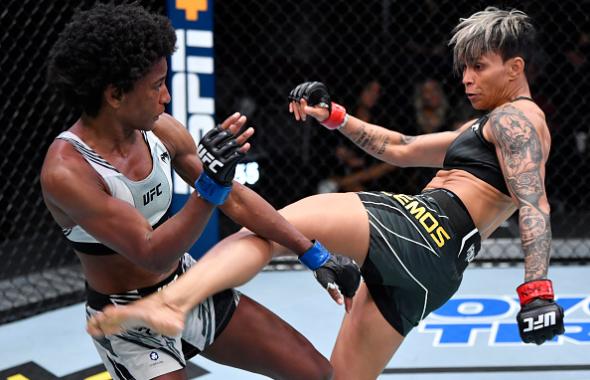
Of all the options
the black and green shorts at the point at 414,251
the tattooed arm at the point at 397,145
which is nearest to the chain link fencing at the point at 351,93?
the tattooed arm at the point at 397,145

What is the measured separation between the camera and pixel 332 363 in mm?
1817

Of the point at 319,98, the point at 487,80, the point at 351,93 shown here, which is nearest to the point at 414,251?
the point at 487,80

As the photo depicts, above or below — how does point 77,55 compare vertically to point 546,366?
above

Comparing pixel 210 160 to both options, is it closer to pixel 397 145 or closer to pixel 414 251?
pixel 414 251

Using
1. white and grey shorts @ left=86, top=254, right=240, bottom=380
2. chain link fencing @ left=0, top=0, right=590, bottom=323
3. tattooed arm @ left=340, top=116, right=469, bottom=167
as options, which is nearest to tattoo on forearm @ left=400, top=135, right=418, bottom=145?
tattooed arm @ left=340, top=116, right=469, bottom=167

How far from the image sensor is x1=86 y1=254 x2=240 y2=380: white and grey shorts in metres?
1.46

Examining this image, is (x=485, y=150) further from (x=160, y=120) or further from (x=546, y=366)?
(x=546, y=366)

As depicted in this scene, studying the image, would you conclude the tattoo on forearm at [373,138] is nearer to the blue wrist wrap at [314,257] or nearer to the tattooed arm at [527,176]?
the tattooed arm at [527,176]

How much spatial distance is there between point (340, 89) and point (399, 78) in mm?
331

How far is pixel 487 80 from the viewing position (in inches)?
70.2

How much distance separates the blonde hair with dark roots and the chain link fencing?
1.97 meters

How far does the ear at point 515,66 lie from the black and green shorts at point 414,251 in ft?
1.08

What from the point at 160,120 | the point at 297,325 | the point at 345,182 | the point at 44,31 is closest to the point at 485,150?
the point at 160,120

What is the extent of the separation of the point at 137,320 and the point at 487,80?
1.02 m
